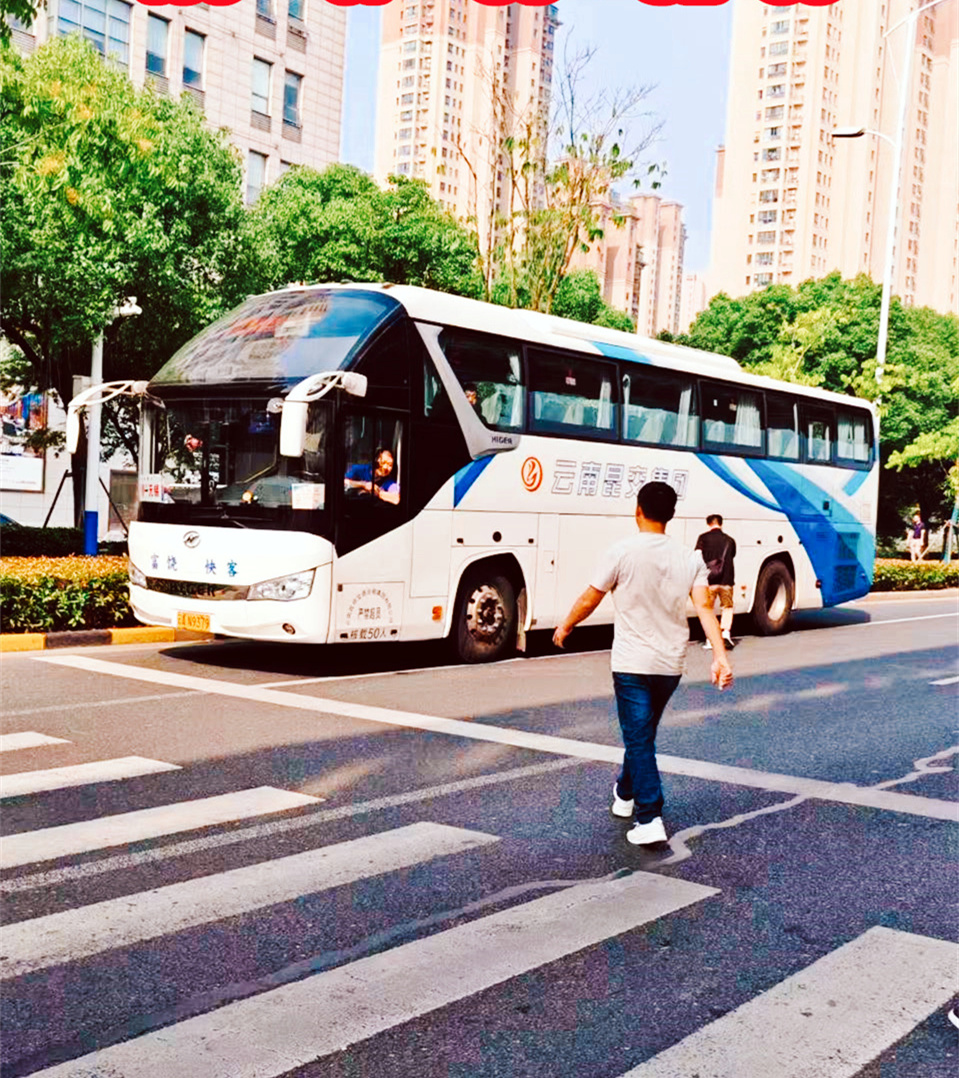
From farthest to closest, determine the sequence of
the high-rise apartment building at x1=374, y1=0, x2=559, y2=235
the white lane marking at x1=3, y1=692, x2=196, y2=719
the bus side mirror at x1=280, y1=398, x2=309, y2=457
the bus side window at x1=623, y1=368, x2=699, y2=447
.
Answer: the high-rise apartment building at x1=374, y1=0, x2=559, y2=235 < the bus side window at x1=623, y1=368, x2=699, y2=447 < the bus side mirror at x1=280, y1=398, x2=309, y2=457 < the white lane marking at x1=3, y1=692, x2=196, y2=719

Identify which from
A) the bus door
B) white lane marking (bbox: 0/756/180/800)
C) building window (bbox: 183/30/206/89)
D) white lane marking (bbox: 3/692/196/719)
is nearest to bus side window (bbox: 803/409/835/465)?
the bus door

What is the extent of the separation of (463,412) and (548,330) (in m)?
1.90

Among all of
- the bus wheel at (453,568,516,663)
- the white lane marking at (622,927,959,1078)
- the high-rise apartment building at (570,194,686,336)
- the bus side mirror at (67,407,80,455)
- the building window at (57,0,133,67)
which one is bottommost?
the white lane marking at (622,927,959,1078)

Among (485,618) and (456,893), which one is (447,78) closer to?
(485,618)

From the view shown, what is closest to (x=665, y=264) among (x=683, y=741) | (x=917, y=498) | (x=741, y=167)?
(x=741, y=167)

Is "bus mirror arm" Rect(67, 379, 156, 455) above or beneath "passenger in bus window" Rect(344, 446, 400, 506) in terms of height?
above

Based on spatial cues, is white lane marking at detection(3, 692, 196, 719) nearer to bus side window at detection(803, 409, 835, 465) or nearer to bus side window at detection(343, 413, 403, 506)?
bus side window at detection(343, 413, 403, 506)

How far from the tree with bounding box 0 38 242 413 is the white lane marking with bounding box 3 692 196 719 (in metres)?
6.26

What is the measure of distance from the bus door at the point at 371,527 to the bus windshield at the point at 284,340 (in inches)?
23.3

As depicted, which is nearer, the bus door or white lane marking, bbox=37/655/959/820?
white lane marking, bbox=37/655/959/820

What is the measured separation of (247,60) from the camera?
40688 mm

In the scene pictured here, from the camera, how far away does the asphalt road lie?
370cm

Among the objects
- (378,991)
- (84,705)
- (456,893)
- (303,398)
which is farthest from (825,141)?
(378,991)

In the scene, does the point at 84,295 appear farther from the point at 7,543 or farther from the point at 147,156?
the point at 147,156
